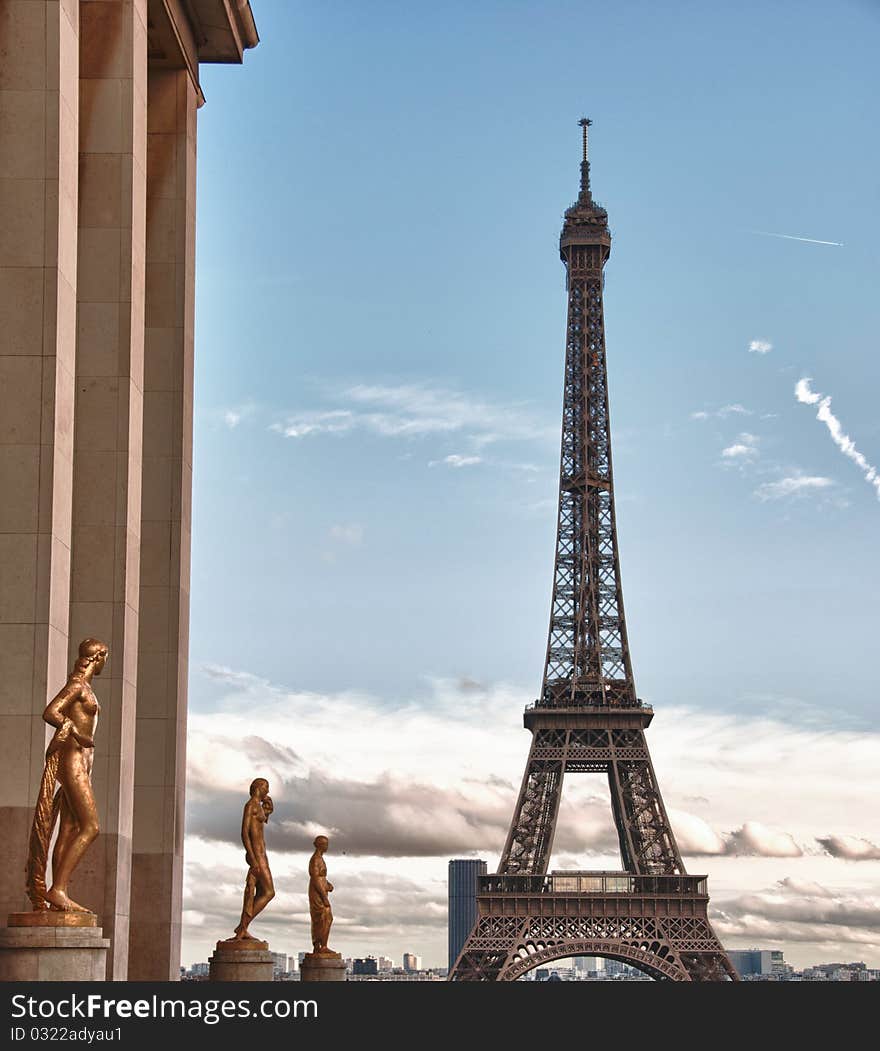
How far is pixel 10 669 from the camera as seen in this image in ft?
74.4

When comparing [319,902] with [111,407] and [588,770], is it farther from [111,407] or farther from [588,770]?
[588,770]

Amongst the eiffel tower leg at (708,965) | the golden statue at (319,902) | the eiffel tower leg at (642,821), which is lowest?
the golden statue at (319,902)

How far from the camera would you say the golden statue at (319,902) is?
41250 mm

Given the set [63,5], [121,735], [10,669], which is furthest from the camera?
[121,735]

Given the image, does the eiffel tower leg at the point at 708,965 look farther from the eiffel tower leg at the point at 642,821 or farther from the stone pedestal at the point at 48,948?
the stone pedestal at the point at 48,948

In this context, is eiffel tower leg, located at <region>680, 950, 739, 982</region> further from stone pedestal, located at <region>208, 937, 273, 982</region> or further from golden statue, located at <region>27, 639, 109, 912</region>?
golden statue, located at <region>27, 639, 109, 912</region>

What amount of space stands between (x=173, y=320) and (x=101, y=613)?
8147 mm

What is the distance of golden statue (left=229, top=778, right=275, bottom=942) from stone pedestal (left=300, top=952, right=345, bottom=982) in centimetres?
572

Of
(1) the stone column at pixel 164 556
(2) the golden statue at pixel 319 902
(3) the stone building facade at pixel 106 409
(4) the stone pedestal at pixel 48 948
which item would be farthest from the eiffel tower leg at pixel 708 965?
(4) the stone pedestal at pixel 48 948

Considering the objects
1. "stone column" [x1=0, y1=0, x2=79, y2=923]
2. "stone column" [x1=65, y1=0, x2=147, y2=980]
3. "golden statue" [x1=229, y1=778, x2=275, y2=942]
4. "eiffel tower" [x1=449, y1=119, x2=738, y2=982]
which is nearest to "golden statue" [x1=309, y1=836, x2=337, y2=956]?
"golden statue" [x1=229, y1=778, x2=275, y2=942]

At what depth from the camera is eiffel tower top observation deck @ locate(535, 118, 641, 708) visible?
109 metres

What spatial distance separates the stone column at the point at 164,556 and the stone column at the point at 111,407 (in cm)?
484
